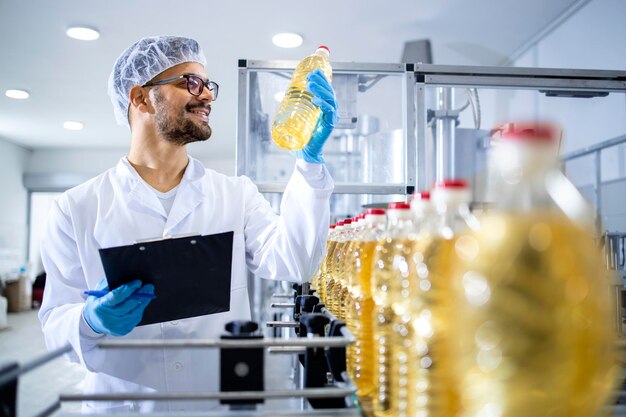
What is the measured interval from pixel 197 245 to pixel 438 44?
3.50m

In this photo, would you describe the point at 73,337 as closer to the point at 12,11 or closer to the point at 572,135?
the point at 12,11

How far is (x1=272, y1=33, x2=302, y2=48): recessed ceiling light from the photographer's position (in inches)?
148

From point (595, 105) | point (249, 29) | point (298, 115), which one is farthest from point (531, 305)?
point (249, 29)

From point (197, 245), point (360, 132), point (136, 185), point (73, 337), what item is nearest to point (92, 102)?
point (360, 132)

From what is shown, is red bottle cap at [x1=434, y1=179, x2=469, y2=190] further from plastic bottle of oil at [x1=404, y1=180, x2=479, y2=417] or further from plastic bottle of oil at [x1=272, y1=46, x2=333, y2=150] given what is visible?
plastic bottle of oil at [x1=272, y1=46, x2=333, y2=150]

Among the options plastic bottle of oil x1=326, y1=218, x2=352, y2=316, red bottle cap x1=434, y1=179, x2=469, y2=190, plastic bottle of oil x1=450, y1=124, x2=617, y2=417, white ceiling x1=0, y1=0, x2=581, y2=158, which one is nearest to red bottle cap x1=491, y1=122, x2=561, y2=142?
plastic bottle of oil x1=450, y1=124, x2=617, y2=417

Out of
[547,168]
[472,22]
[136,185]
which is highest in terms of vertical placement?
[472,22]

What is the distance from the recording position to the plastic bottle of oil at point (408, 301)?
1.89 ft

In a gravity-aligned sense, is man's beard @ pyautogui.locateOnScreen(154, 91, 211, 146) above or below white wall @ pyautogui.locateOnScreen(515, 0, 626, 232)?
Result: below

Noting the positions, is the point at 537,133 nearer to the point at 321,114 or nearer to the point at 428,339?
the point at 428,339

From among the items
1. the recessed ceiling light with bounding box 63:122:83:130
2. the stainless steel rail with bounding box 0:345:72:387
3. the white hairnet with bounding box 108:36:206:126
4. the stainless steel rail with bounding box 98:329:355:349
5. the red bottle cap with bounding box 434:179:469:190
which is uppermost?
the recessed ceiling light with bounding box 63:122:83:130

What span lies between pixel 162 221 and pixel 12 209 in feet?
26.2

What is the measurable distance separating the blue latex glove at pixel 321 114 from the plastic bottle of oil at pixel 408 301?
63 cm

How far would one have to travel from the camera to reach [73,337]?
1231 mm
